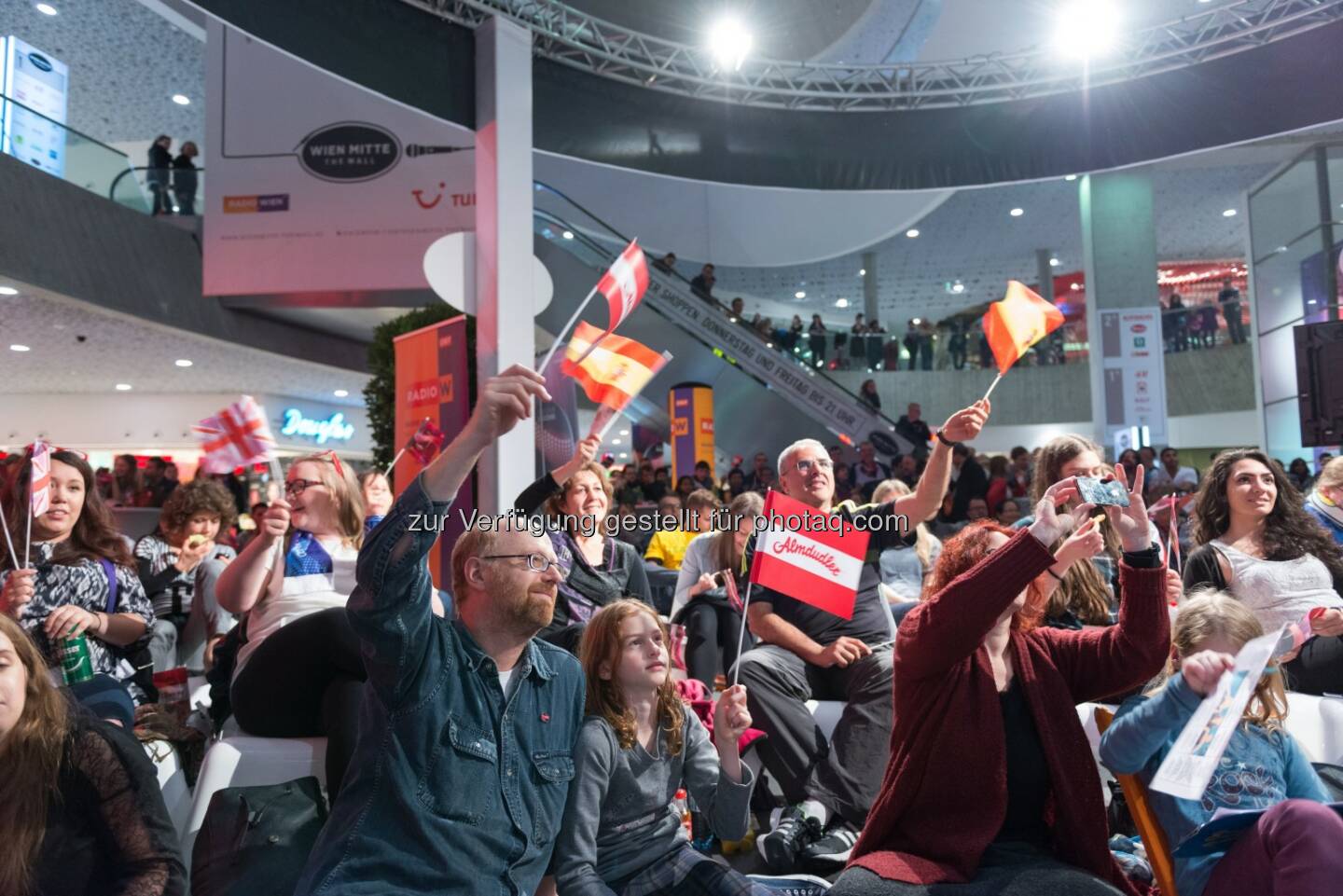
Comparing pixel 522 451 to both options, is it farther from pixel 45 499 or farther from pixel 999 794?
pixel 999 794

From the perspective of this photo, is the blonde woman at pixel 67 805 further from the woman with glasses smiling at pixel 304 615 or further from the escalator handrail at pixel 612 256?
the escalator handrail at pixel 612 256

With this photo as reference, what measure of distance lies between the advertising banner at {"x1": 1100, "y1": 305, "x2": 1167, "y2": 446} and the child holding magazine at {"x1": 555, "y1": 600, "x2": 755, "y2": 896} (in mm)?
10530

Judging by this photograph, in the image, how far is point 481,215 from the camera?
19.3ft

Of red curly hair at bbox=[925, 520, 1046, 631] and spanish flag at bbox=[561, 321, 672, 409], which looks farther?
spanish flag at bbox=[561, 321, 672, 409]

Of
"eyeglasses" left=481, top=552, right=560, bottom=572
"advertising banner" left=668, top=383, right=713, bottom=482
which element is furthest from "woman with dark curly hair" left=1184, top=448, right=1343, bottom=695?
"advertising banner" left=668, top=383, right=713, bottom=482

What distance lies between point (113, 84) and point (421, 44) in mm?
9251

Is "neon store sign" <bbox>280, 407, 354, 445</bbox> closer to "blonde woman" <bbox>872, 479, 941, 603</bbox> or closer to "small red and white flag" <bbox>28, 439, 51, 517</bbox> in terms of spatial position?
"blonde woman" <bbox>872, 479, 941, 603</bbox>

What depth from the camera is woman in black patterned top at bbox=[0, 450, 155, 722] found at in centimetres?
296

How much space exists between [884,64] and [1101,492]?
6.94 m

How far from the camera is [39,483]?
300 cm

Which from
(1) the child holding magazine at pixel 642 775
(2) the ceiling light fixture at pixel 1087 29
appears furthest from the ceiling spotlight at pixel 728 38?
(1) the child holding magazine at pixel 642 775

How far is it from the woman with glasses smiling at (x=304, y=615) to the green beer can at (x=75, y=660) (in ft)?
1.43

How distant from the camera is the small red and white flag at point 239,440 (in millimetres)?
3080

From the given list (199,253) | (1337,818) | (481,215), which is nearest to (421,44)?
(481,215)
